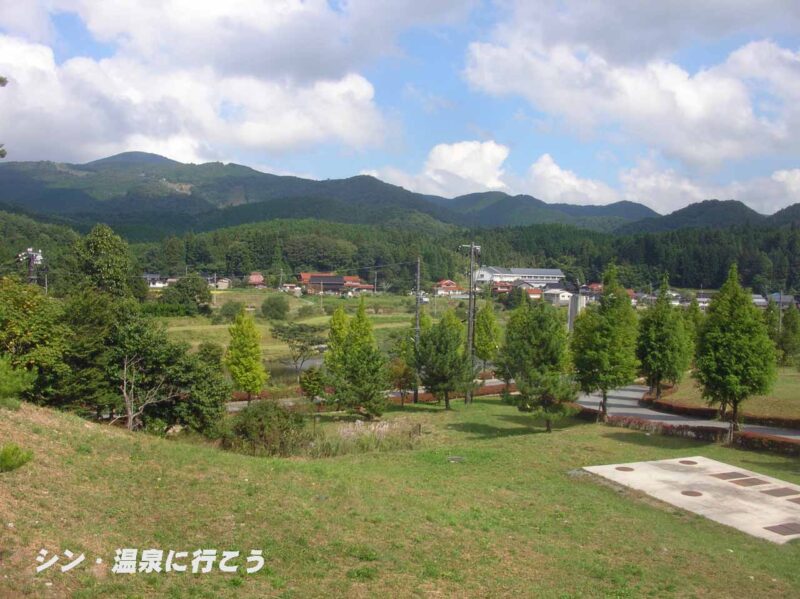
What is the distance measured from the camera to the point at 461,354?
28516 mm

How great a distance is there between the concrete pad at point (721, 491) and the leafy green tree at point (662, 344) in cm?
1318

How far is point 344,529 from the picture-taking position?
10.0 metres

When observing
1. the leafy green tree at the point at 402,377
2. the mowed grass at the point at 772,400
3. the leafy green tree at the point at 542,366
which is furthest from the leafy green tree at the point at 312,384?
the mowed grass at the point at 772,400

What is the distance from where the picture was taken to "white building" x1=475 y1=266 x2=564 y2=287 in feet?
398

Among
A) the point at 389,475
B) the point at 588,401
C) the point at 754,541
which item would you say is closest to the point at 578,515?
the point at 754,541

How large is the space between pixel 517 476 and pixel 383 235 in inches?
4880

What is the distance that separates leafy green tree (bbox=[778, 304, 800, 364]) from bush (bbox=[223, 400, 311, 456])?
37855 millimetres

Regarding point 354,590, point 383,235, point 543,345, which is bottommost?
point 354,590

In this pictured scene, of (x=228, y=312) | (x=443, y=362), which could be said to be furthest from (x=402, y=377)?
(x=228, y=312)

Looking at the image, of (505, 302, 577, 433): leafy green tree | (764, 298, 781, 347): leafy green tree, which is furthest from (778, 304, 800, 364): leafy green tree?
(505, 302, 577, 433): leafy green tree

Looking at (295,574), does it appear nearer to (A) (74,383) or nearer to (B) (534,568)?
(B) (534,568)

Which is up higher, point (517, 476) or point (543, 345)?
point (543, 345)

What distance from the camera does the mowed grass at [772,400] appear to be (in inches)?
986

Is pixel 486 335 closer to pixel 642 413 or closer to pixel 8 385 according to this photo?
pixel 642 413
